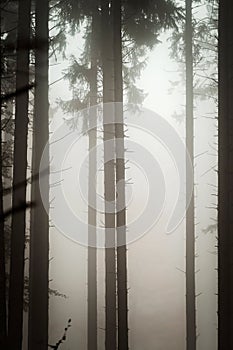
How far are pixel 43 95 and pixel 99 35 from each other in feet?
8.34

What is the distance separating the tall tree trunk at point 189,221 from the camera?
738cm

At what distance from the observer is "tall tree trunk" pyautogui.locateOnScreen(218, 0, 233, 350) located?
6094mm

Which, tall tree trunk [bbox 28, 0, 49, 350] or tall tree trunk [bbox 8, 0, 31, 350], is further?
tall tree trunk [bbox 28, 0, 49, 350]

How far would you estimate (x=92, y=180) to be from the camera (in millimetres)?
7555

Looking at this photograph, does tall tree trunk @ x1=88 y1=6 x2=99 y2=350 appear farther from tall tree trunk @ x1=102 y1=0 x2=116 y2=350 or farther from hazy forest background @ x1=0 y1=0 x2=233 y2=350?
tall tree trunk @ x1=102 y1=0 x2=116 y2=350

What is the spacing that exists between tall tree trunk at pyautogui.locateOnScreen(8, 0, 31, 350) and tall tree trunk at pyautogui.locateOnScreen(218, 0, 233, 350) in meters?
2.72

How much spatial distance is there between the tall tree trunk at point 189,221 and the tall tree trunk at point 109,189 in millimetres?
1337

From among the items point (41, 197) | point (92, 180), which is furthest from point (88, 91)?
point (41, 197)

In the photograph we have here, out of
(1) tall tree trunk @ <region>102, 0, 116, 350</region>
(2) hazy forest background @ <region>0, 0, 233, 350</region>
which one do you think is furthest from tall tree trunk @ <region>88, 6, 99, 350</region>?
(1) tall tree trunk @ <region>102, 0, 116, 350</region>

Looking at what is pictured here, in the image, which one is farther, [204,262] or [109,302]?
[204,262]

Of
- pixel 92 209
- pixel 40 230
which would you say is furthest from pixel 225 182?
pixel 40 230

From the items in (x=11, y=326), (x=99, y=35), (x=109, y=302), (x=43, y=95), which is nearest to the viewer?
(x=11, y=326)

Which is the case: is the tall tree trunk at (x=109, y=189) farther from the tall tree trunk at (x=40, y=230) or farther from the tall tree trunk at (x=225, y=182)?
the tall tree trunk at (x=225, y=182)

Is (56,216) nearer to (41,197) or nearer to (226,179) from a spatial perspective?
(41,197)
